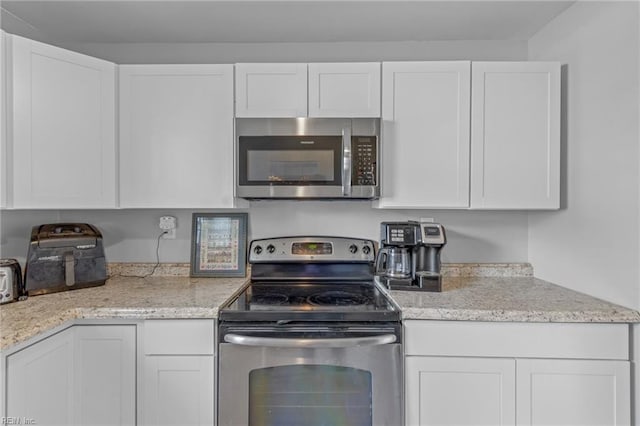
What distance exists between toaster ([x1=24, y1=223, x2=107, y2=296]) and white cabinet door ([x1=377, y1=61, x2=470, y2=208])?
1.54 meters

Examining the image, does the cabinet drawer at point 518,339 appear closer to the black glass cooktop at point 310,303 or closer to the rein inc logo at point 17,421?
the black glass cooktop at point 310,303

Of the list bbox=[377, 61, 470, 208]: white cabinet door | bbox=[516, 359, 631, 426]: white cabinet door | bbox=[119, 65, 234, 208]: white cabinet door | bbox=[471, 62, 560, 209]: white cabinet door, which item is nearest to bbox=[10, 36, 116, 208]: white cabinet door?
bbox=[119, 65, 234, 208]: white cabinet door

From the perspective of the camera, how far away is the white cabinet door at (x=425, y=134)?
180cm

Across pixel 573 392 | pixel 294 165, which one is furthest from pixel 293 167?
pixel 573 392

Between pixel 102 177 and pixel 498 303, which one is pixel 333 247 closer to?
pixel 498 303

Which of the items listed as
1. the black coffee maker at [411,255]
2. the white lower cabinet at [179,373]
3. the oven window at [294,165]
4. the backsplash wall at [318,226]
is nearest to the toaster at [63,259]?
the backsplash wall at [318,226]

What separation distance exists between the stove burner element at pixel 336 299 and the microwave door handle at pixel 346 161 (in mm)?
517

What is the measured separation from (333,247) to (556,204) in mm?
1206

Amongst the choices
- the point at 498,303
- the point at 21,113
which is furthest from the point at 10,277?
the point at 498,303

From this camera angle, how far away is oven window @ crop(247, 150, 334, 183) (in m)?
1.79

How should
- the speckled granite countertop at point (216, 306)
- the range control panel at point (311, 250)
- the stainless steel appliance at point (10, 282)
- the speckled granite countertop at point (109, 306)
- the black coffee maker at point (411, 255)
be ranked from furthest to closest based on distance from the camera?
the range control panel at point (311, 250)
the black coffee maker at point (411, 255)
the stainless steel appliance at point (10, 282)
the speckled granite countertop at point (216, 306)
the speckled granite countertop at point (109, 306)

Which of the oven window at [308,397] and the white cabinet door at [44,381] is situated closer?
the white cabinet door at [44,381]

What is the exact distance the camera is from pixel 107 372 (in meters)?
1.44

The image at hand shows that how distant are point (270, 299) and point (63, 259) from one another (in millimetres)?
1034
